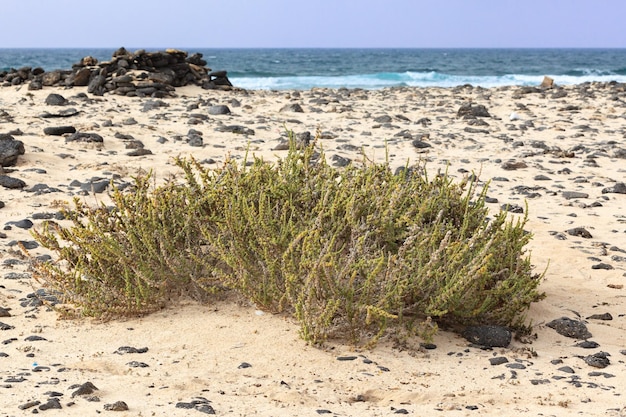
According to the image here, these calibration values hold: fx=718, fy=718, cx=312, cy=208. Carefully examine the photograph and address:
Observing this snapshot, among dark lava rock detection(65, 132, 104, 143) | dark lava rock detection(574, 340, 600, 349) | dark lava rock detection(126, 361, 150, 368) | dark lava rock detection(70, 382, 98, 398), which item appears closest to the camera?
dark lava rock detection(70, 382, 98, 398)

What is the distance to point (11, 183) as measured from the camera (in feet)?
24.8

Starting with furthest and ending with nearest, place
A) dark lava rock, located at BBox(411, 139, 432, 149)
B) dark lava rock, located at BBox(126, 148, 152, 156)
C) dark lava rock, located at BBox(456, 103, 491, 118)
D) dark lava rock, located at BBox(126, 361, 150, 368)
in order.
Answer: dark lava rock, located at BBox(456, 103, 491, 118) → dark lava rock, located at BBox(411, 139, 432, 149) → dark lava rock, located at BBox(126, 148, 152, 156) → dark lava rock, located at BBox(126, 361, 150, 368)

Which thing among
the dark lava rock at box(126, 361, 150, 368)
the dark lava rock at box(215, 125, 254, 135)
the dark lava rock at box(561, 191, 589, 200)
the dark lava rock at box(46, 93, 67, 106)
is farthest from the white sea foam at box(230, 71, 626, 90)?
the dark lava rock at box(126, 361, 150, 368)

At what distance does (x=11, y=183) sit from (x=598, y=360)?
608cm

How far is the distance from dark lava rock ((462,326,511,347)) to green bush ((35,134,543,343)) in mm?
97

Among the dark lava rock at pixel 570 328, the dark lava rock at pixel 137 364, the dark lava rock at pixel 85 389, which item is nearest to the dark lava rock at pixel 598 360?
the dark lava rock at pixel 570 328

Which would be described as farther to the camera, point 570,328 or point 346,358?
point 570,328

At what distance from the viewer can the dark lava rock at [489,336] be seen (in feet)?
13.3

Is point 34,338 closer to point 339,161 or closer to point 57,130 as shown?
point 339,161

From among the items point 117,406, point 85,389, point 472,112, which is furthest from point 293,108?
point 117,406

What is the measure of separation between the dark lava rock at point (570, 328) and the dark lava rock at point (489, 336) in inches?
16.7

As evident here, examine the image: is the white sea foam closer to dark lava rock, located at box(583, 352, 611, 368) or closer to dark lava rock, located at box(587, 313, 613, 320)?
dark lava rock, located at box(587, 313, 613, 320)

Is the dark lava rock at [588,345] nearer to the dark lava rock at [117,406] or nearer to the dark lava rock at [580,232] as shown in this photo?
the dark lava rock at [117,406]

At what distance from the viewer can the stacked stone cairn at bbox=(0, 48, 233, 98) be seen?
16.8 meters
